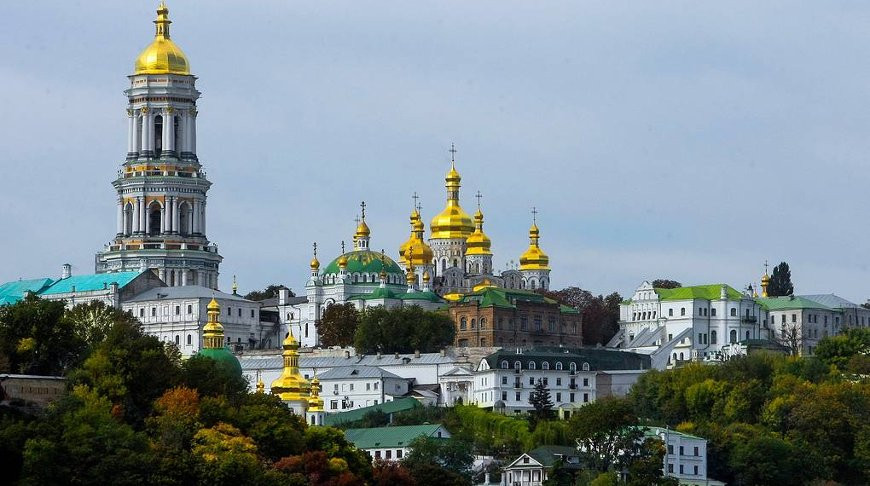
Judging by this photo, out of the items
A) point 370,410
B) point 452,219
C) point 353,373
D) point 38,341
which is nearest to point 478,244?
point 452,219

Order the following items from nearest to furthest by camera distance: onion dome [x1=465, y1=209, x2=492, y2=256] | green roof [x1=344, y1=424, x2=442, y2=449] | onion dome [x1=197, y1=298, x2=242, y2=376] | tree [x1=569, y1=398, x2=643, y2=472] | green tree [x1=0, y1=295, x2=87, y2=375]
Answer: green tree [x1=0, y1=295, x2=87, y2=375] → tree [x1=569, y1=398, x2=643, y2=472] → onion dome [x1=197, y1=298, x2=242, y2=376] → green roof [x1=344, y1=424, x2=442, y2=449] → onion dome [x1=465, y1=209, x2=492, y2=256]

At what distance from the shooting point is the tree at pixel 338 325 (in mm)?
159250

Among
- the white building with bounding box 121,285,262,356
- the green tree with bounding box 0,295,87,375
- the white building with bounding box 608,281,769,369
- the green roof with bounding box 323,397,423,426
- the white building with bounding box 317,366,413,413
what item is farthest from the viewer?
Answer: the white building with bounding box 608,281,769,369

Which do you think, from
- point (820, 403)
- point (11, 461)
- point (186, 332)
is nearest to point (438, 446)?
point (820, 403)

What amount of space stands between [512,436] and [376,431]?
5662 mm

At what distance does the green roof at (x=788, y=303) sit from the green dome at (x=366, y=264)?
19954 mm

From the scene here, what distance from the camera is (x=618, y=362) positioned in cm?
15112

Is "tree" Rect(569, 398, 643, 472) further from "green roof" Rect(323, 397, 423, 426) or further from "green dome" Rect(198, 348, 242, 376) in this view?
"green roof" Rect(323, 397, 423, 426)

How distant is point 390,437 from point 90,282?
126 ft

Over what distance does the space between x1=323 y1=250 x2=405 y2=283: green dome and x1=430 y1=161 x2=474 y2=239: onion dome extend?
38.3ft

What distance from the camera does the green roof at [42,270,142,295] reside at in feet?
529

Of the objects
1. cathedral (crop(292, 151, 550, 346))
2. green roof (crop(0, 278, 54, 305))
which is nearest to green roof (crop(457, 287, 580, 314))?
cathedral (crop(292, 151, 550, 346))

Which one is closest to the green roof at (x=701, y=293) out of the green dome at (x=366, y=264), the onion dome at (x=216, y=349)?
the green dome at (x=366, y=264)

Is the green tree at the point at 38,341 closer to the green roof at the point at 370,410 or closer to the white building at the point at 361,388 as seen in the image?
the green roof at the point at 370,410
